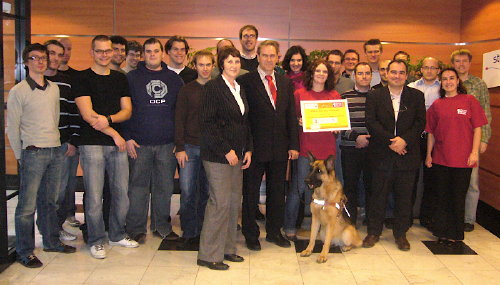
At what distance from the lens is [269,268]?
3.88 m

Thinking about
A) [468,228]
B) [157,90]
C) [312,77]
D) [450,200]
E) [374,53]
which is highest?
[374,53]

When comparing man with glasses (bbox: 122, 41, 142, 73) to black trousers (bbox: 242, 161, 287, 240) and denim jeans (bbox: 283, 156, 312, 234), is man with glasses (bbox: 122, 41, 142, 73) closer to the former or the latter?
black trousers (bbox: 242, 161, 287, 240)

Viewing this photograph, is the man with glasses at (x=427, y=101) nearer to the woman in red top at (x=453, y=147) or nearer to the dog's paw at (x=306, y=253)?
the woman in red top at (x=453, y=147)

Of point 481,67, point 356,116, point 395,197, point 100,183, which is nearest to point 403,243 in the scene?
point 395,197

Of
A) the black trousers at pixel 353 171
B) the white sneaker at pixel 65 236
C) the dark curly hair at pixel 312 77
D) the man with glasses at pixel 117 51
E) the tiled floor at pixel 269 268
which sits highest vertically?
the man with glasses at pixel 117 51

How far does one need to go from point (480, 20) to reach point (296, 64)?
11.3 feet

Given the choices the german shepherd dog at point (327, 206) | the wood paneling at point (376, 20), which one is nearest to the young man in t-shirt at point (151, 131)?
the german shepherd dog at point (327, 206)

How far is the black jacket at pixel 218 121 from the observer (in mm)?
3670

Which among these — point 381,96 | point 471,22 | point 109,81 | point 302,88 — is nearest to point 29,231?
point 109,81

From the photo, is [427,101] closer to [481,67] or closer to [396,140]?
[396,140]

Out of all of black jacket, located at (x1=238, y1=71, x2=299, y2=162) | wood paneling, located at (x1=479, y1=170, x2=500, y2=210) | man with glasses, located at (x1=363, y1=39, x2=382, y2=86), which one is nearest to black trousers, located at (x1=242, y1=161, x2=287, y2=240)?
black jacket, located at (x1=238, y1=71, x2=299, y2=162)

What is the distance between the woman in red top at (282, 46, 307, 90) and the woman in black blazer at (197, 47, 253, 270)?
3.17 ft

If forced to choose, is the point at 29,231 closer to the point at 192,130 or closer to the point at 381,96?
the point at 192,130

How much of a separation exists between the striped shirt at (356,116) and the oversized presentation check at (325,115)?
Answer: 0.32 m
